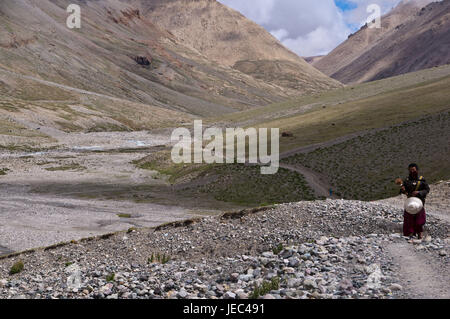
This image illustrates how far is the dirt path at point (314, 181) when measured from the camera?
52.3 meters

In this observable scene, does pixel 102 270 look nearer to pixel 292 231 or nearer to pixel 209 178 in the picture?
pixel 292 231

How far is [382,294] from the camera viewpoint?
38.4 ft

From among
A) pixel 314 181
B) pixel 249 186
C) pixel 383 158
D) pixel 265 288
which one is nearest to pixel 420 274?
pixel 265 288

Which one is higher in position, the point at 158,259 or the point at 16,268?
the point at 158,259

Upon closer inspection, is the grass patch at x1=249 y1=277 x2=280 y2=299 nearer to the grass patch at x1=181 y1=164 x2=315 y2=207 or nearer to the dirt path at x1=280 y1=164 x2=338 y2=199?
the grass patch at x1=181 y1=164 x2=315 y2=207

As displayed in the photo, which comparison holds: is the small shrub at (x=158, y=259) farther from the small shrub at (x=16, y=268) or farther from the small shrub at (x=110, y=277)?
the small shrub at (x=16, y=268)

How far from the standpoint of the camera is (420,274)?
13133 mm

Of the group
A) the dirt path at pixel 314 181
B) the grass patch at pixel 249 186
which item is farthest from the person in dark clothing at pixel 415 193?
the dirt path at pixel 314 181

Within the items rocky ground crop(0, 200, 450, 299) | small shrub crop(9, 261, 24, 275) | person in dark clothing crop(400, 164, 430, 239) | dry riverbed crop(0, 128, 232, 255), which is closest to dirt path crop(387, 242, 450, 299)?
rocky ground crop(0, 200, 450, 299)

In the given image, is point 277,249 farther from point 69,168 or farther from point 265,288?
point 69,168

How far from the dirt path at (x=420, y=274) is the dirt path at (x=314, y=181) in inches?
1412

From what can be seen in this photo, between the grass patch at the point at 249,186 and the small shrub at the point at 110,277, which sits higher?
the grass patch at the point at 249,186

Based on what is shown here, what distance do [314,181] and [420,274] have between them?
43772 millimetres
